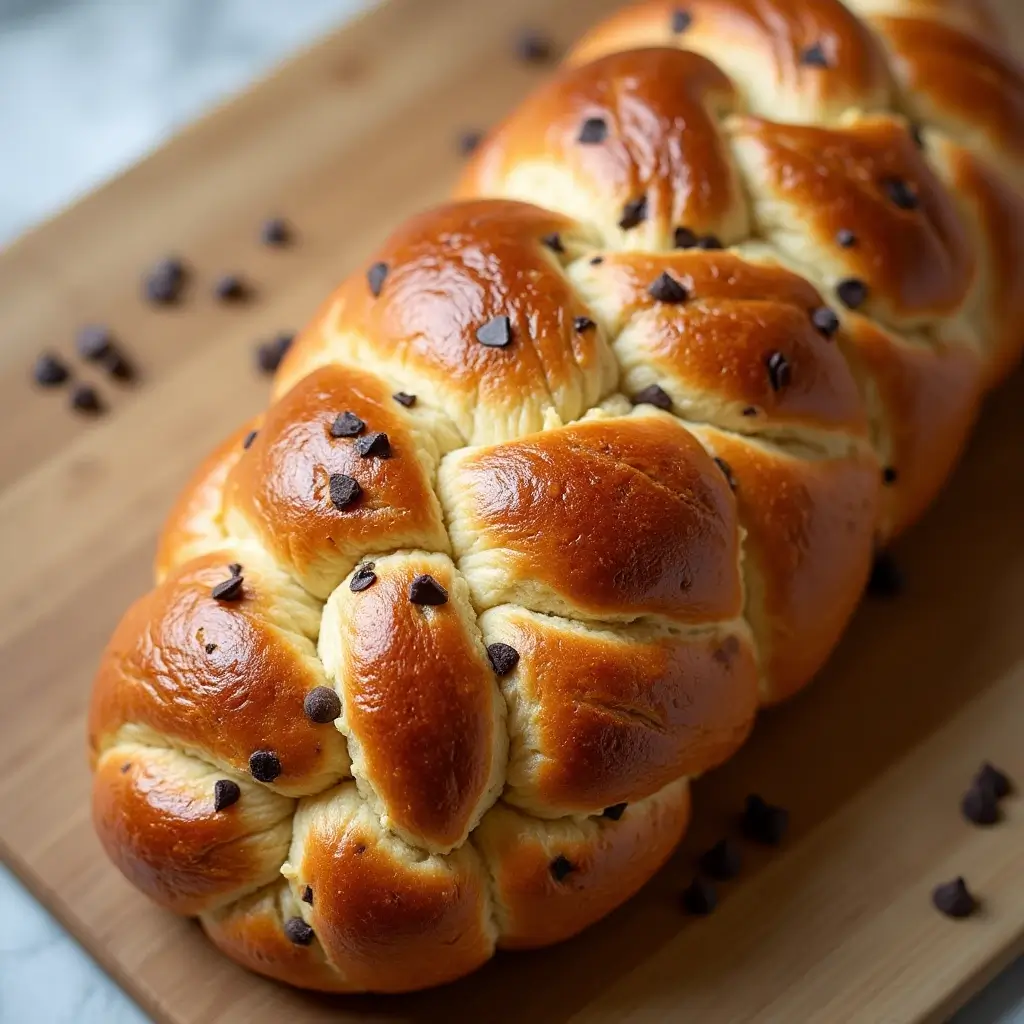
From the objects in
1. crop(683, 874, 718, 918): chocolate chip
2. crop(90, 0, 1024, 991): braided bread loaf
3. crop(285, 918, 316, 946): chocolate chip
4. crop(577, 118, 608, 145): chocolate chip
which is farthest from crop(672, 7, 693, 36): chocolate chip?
crop(285, 918, 316, 946): chocolate chip

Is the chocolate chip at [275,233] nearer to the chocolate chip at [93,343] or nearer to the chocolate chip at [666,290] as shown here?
the chocolate chip at [93,343]

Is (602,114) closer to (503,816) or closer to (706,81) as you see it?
(706,81)

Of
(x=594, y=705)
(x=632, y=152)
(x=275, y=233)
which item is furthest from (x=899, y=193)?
(x=275, y=233)

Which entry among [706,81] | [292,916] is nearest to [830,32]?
[706,81]

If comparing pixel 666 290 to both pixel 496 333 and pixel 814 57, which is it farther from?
pixel 814 57

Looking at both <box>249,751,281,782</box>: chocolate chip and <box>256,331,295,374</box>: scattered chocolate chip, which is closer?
<box>249,751,281,782</box>: chocolate chip

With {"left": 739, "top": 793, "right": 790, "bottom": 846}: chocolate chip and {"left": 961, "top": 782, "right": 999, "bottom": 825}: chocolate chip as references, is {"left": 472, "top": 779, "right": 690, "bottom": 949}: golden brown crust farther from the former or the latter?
{"left": 961, "top": 782, "right": 999, "bottom": 825}: chocolate chip

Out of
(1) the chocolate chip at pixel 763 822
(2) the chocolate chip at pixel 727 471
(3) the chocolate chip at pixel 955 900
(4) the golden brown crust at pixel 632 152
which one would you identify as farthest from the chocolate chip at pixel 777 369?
(3) the chocolate chip at pixel 955 900
